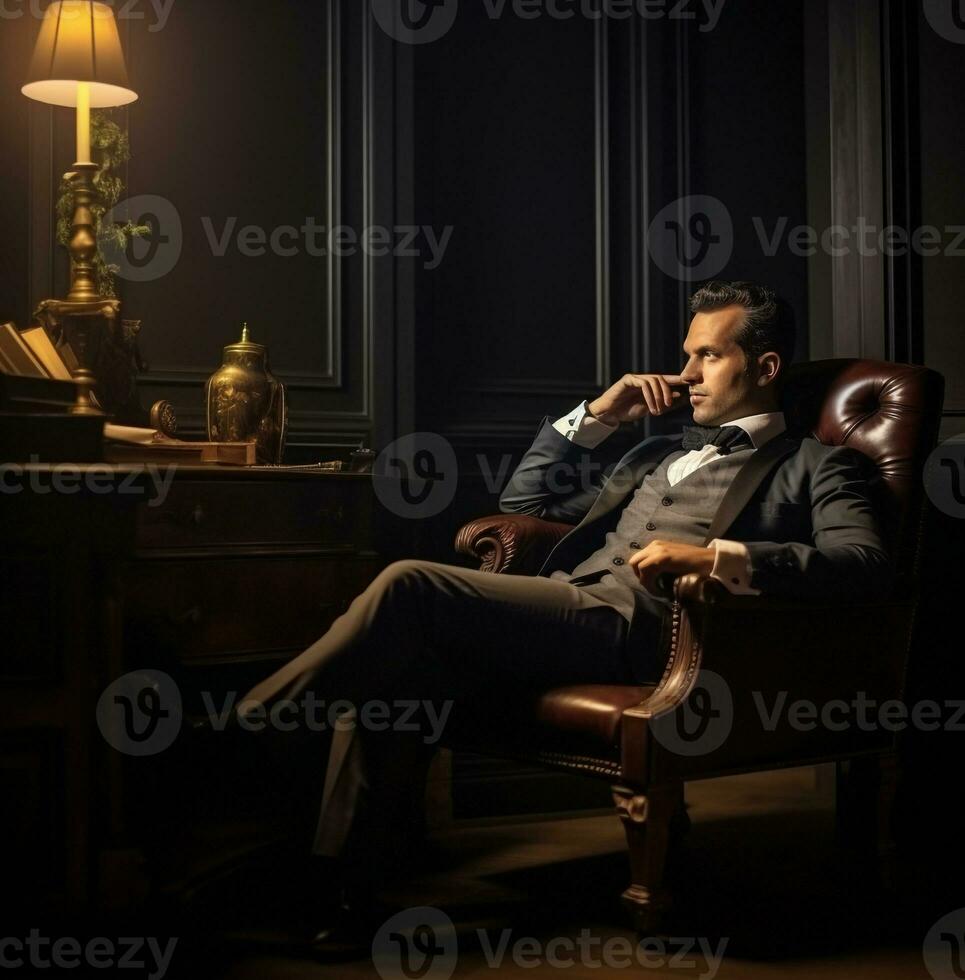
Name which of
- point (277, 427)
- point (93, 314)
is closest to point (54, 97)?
point (93, 314)

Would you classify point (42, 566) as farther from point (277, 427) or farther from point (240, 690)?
point (240, 690)

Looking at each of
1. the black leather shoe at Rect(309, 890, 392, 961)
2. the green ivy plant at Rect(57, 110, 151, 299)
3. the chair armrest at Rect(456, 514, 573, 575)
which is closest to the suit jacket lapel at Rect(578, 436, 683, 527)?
the chair armrest at Rect(456, 514, 573, 575)

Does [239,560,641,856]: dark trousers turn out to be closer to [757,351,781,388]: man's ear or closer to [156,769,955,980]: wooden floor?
[156,769,955,980]: wooden floor

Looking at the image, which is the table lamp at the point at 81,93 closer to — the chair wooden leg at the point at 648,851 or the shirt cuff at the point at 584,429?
the shirt cuff at the point at 584,429

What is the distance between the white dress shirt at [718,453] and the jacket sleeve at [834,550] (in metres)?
0.02

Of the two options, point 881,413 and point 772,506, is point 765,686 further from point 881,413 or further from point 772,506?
point 881,413

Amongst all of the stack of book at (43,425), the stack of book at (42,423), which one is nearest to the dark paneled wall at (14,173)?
the stack of book at (42,423)

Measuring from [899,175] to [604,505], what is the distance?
3.64 feet

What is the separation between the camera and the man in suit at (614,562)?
2281 millimetres

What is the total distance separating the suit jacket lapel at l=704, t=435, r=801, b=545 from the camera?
2.57 metres

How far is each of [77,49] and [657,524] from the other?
1646 mm

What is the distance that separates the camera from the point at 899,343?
307 centimetres

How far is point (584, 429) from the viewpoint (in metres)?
2.96

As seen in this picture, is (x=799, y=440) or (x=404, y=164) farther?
(x=404, y=164)
